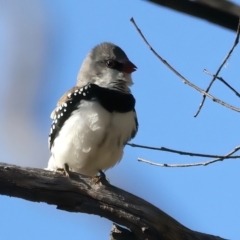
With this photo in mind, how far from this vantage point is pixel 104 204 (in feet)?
8.26

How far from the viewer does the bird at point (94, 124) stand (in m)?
3.25

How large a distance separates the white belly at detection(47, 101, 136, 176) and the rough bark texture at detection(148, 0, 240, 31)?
2.36m

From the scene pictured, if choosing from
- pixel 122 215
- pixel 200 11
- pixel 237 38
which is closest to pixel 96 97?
pixel 122 215

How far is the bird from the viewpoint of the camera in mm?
3252

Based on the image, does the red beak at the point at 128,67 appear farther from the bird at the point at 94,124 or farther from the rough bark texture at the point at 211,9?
the rough bark texture at the point at 211,9

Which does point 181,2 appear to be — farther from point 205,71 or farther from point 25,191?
point 205,71

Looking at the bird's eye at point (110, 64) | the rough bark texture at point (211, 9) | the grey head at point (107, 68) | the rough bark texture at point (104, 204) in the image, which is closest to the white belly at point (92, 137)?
the grey head at point (107, 68)

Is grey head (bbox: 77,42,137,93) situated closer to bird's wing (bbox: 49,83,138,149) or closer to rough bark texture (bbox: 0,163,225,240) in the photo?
bird's wing (bbox: 49,83,138,149)

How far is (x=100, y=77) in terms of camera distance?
11.9ft

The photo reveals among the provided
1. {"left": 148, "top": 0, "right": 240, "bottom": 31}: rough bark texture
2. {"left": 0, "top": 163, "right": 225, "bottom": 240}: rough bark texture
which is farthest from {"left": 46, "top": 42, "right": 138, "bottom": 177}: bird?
{"left": 148, "top": 0, "right": 240, "bottom": 31}: rough bark texture

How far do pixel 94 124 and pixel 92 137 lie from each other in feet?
0.31

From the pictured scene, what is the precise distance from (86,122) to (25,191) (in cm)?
93

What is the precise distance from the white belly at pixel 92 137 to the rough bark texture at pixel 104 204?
717 millimetres

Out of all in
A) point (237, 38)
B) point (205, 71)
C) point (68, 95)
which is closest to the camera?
point (237, 38)
